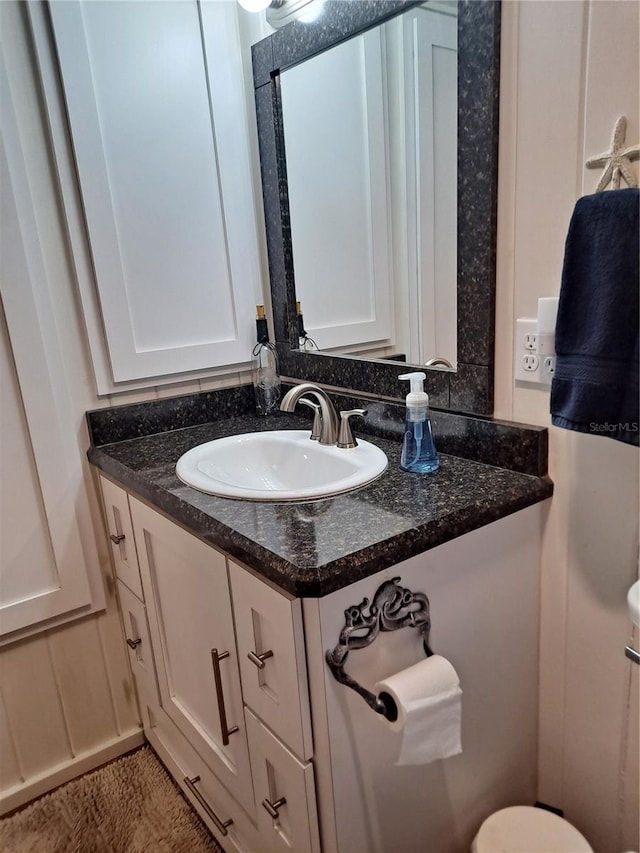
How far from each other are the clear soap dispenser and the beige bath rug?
3.32ft

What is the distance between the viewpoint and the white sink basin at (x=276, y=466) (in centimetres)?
105

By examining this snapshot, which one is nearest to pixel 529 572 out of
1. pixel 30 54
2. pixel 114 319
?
pixel 114 319

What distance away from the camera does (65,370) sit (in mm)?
1366

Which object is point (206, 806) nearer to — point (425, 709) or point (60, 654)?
point (60, 654)

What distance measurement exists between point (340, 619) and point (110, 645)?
3.25 feet

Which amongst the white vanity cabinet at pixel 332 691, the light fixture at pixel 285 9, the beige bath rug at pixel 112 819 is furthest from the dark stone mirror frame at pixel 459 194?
the beige bath rug at pixel 112 819

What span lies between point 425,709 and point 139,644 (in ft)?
2.86

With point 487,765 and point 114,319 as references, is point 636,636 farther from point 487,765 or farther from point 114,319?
point 114,319

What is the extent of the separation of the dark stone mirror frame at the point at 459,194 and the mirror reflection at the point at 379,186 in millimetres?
27

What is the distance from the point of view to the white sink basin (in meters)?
1.05

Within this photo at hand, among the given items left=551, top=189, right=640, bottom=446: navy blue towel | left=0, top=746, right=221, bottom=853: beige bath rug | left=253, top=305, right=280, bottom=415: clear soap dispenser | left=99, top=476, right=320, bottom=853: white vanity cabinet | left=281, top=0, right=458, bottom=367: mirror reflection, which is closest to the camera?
left=551, top=189, right=640, bottom=446: navy blue towel

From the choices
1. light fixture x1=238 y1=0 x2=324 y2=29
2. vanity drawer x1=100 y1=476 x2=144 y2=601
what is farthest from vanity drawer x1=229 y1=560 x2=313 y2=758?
light fixture x1=238 y1=0 x2=324 y2=29

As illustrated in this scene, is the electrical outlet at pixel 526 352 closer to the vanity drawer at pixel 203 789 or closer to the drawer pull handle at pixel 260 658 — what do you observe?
the drawer pull handle at pixel 260 658

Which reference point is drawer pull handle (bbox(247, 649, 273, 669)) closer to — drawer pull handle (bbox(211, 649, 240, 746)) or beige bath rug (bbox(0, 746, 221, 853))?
drawer pull handle (bbox(211, 649, 240, 746))
